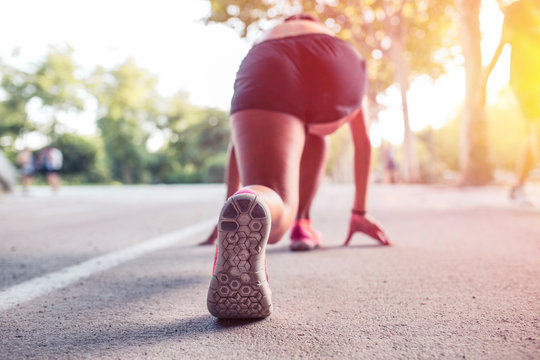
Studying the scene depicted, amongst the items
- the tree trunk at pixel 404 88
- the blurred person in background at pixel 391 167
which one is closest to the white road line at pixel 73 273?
the tree trunk at pixel 404 88

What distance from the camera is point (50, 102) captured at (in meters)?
36.7

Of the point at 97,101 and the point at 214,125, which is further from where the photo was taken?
the point at 214,125

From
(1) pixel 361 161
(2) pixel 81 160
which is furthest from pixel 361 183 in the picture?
(2) pixel 81 160

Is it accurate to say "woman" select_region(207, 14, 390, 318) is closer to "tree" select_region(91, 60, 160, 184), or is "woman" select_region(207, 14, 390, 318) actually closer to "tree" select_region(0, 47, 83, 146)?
"tree" select_region(0, 47, 83, 146)

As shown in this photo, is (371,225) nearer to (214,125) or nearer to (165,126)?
(214,125)

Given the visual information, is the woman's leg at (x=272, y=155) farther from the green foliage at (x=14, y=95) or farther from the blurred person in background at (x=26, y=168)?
the green foliage at (x=14, y=95)

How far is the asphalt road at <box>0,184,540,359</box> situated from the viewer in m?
1.39

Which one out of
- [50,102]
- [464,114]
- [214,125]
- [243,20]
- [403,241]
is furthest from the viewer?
[214,125]

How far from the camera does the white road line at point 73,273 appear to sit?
6.73 ft

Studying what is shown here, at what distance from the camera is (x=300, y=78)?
2205 mm

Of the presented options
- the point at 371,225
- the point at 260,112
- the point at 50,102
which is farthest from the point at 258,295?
the point at 50,102

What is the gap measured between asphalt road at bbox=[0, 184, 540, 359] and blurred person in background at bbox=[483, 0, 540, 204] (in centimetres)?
158

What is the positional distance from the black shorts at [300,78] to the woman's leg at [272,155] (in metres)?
0.06

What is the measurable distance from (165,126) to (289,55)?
53.2 meters
